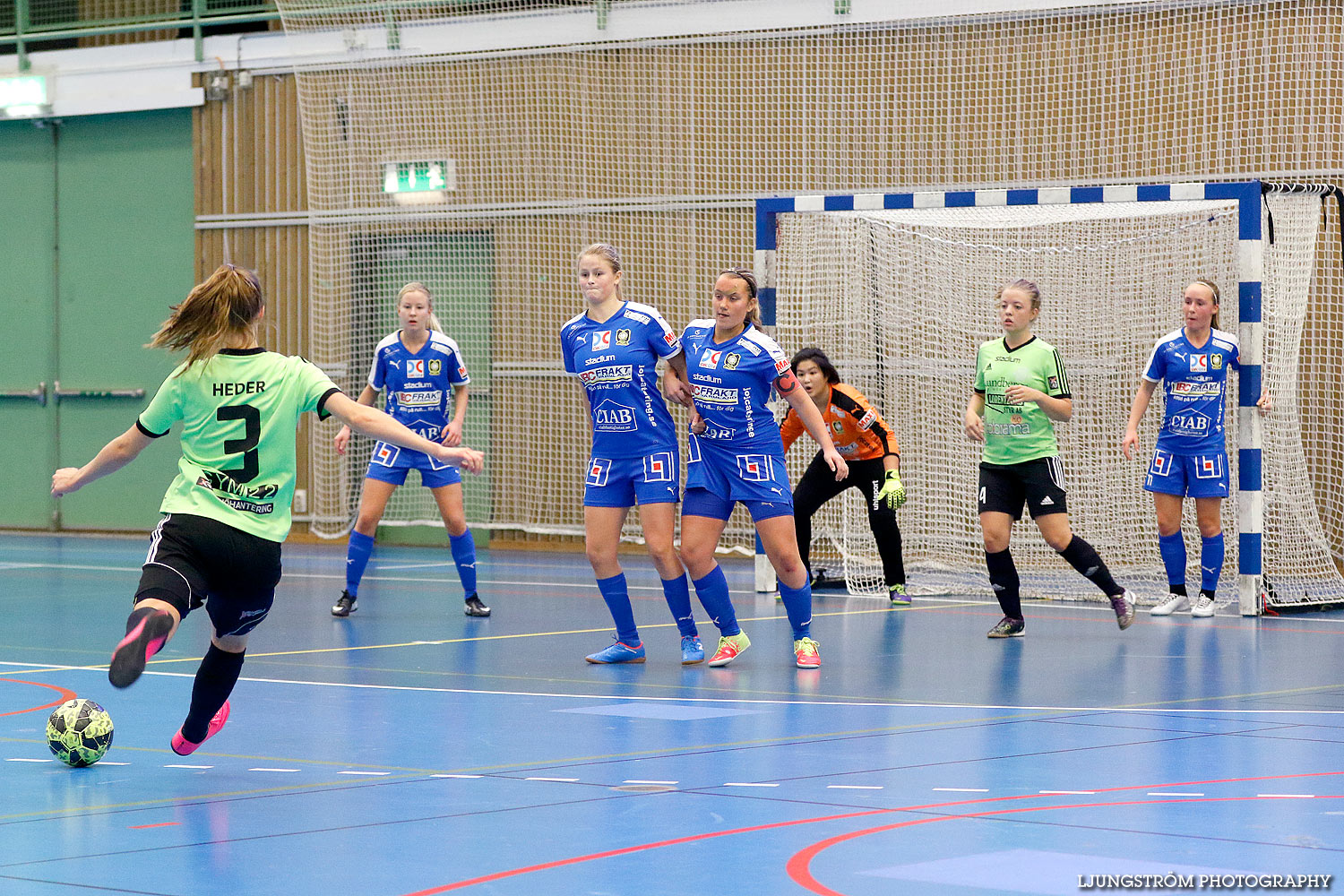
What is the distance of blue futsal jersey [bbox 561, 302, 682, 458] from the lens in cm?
848

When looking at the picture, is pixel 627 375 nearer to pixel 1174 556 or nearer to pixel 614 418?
pixel 614 418

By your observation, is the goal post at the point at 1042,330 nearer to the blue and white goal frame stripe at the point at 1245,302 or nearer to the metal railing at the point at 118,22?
the blue and white goal frame stripe at the point at 1245,302

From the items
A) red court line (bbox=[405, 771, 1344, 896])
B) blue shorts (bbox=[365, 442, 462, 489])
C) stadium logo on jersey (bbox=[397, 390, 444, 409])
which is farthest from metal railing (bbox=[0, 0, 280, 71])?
red court line (bbox=[405, 771, 1344, 896])

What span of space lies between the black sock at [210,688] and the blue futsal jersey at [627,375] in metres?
3.08

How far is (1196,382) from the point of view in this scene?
11.7 metres

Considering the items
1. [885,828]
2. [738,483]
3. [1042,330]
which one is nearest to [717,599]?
[738,483]

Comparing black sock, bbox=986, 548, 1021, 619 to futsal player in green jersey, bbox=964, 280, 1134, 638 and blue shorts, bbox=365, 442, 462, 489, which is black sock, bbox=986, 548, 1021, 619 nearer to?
futsal player in green jersey, bbox=964, 280, 1134, 638

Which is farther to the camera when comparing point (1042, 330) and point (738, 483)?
point (1042, 330)

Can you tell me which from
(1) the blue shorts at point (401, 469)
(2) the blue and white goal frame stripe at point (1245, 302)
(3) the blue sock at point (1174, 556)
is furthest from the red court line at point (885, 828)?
(1) the blue shorts at point (401, 469)

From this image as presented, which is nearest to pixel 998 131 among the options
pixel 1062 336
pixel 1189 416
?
pixel 1062 336

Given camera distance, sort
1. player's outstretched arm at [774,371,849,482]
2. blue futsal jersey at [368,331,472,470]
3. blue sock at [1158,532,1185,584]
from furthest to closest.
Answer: blue sock at [1158,532,1185,584], blue futsal jersey at [368,331,472,470], player's outstretched arm at [774,371,849,482]

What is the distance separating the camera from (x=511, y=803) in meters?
5.20

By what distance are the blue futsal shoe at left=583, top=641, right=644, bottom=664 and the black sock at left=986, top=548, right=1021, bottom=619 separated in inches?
97.0

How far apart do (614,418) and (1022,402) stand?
2706 mm
